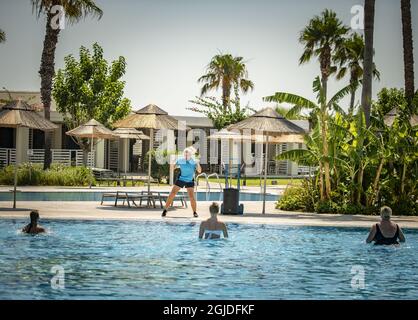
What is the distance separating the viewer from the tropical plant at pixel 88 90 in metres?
43.8

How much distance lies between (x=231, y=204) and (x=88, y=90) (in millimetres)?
25030

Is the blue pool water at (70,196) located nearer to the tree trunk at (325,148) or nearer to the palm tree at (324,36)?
the tree trunk at (325,148)

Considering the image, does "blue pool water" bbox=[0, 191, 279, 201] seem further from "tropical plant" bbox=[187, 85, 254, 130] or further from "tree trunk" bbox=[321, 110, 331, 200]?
"tropical plant" bbox=[187, 85, 254, 130]

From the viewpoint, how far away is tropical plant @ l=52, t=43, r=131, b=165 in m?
43.8

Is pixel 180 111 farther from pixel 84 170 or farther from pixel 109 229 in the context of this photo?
pixel 109 229

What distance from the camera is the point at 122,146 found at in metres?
49.7

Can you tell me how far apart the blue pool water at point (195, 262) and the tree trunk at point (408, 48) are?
12.5 meters

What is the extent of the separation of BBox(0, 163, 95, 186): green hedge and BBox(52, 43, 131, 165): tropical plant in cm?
1000

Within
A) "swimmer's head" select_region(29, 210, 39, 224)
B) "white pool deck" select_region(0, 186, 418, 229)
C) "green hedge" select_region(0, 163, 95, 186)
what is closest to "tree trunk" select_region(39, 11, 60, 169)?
"green hedge" select_region(0, 163, 95, 186)

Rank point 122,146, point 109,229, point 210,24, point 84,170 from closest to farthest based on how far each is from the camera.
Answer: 1. point 109,229
2. point 210,24
3. point 84,170
4. point 122,146

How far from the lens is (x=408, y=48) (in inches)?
1145

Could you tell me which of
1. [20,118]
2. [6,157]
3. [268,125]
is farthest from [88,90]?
[268,125]
